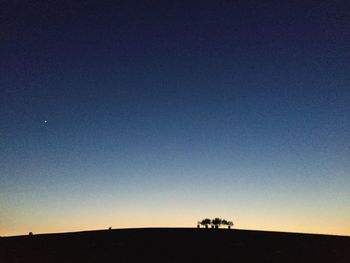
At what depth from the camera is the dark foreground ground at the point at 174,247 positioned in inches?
1159

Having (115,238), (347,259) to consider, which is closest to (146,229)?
(115,238)

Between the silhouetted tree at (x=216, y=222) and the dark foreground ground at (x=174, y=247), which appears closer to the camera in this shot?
the dark foreground ground at (x=174, y=247)

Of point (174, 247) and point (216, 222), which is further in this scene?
point (216, 222)

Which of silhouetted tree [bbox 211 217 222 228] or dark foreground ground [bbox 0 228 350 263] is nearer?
dark foreground ground [bbox 0 228 350 263]

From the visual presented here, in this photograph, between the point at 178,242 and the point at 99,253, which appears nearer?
the point at 99,253

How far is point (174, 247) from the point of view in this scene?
33250 mm

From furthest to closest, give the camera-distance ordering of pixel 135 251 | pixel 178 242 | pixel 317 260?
pixel 178 242 → pixel 135 251 → pixel 317 260

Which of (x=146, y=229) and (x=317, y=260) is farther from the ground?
(x=146, y=229)

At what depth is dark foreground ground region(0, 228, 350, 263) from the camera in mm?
29438

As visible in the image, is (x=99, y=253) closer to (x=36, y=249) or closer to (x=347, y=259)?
(x=36, y=249)

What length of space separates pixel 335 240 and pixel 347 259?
32.8ft

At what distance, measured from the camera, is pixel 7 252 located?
104ft

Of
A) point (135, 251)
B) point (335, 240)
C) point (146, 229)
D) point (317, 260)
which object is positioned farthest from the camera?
point (146, 229)

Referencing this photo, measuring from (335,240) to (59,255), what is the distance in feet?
82.5
